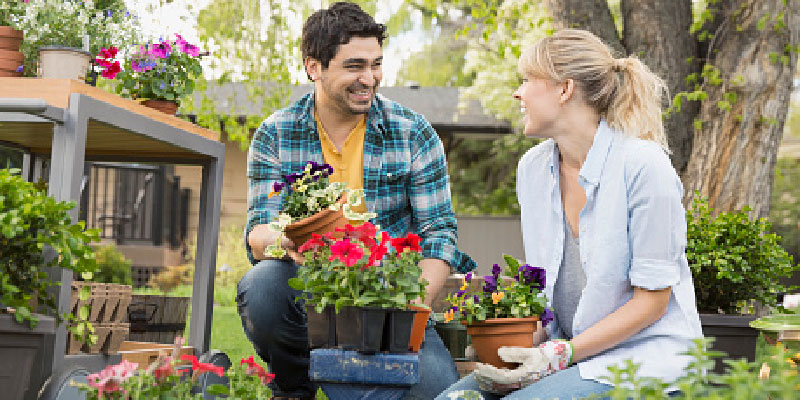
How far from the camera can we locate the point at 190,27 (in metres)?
7.36

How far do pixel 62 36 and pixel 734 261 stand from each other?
2.58m

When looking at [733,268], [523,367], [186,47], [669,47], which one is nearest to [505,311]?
[523,367]

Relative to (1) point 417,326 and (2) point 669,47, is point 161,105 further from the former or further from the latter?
(2) point 669,47

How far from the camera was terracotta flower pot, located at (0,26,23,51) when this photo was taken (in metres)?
2.17

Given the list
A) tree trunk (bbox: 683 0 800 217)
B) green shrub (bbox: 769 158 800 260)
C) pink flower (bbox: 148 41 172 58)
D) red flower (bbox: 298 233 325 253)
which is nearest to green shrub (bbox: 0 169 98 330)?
red flower (bbox: 298 233 325 253)

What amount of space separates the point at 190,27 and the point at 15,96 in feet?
18.6

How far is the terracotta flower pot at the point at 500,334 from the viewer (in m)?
1.95

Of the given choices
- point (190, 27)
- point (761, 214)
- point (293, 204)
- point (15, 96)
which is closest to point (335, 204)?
point (293, 204)

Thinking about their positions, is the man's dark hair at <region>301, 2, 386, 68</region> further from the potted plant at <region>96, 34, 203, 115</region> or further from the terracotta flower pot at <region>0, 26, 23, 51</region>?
the terracotta flower pot at <region>0, 26, 23, 51</region>

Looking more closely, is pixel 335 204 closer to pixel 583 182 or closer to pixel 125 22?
pixel 583 182

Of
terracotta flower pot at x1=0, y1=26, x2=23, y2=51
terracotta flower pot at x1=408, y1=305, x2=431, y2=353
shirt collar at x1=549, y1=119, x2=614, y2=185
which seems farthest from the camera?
terracotta flower pot at x1=0, y1=26, x2=23, y2=51

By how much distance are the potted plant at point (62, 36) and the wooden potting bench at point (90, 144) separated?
0.48ft

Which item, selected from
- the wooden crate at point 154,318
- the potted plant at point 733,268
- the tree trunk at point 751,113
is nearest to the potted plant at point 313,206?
the wooden crate at point 154,318

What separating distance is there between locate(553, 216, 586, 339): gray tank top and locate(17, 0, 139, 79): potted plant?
4.60ft
